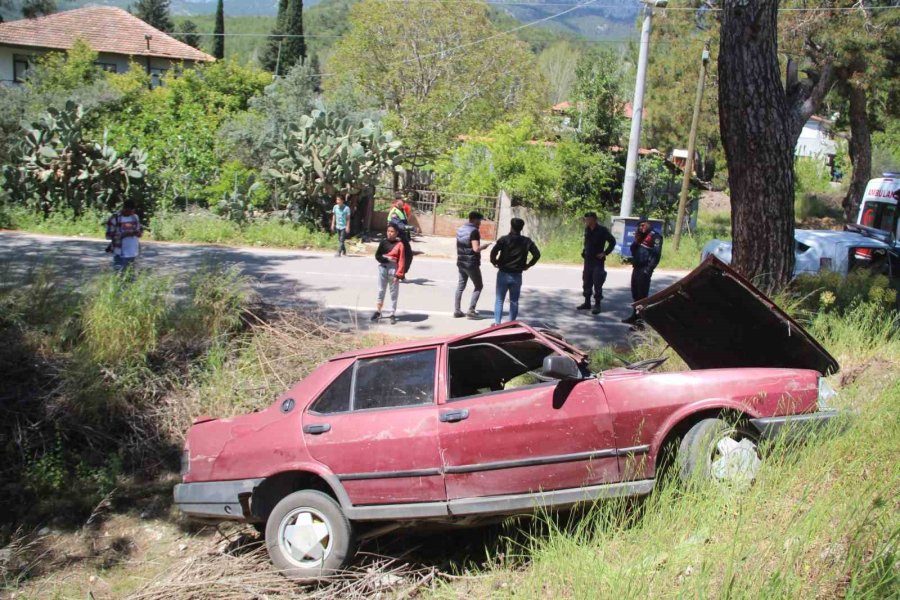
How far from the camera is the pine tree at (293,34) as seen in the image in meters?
65.2

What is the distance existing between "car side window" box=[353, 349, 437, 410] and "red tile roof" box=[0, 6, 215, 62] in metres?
45.6

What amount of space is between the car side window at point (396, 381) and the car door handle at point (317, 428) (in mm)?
225

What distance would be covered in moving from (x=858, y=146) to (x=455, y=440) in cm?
2816

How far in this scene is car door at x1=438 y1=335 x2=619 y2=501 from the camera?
5.05 metres

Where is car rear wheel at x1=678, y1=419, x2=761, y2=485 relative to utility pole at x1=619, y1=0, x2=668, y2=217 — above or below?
below

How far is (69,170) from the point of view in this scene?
821 inches

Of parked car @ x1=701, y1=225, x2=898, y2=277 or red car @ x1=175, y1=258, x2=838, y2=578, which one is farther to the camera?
parked car @ x1=701, y1=225, x2=898, y2=277

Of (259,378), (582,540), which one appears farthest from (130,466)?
(582,540)

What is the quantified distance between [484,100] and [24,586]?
38.4m

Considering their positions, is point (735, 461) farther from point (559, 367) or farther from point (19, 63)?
point (19, 63)

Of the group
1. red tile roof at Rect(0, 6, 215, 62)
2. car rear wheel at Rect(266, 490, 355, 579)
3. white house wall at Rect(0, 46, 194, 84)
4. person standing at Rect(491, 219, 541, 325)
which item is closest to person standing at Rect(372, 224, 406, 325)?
person standing at Rect(491, 219, 541, 325)

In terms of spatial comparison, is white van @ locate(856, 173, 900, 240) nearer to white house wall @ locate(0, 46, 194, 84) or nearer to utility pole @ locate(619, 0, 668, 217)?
utility pole @ locate(619, 0, 668, 217)

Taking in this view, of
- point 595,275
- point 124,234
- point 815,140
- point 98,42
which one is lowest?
point 595,275

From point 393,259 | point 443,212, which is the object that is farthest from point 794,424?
point 443,212
